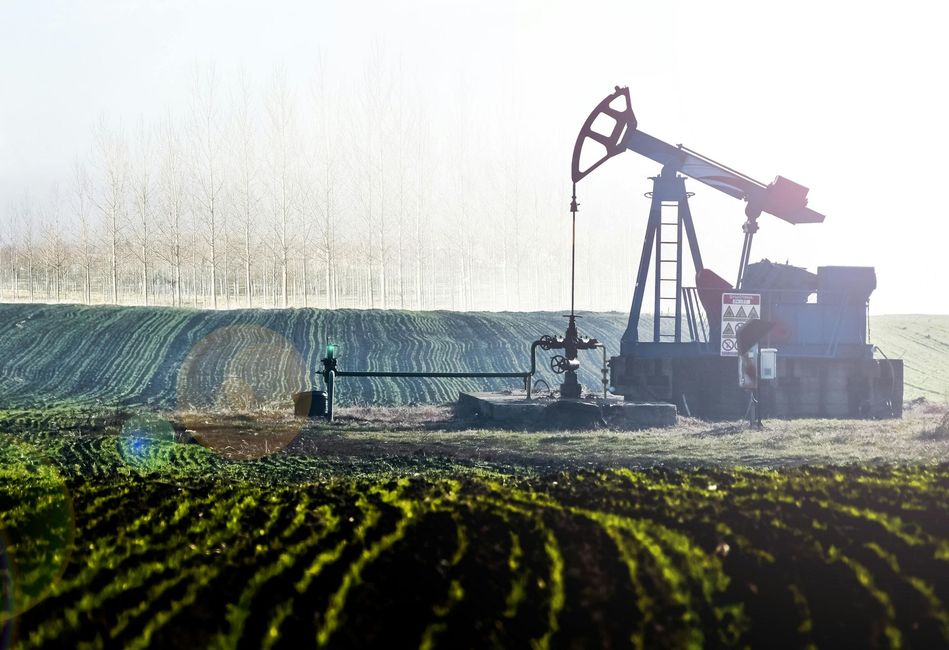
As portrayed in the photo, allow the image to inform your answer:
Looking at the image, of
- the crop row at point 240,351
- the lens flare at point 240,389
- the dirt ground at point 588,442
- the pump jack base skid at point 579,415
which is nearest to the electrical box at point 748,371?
the dirt ground at point 588,442

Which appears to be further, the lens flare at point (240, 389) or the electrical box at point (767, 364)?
the electrical box at point (767, 364)

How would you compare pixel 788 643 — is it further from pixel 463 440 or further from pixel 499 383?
pixel 499 383

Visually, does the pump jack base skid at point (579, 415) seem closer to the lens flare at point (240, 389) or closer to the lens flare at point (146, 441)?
the lens flare at point (240, 389)

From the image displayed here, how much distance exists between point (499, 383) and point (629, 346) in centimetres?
1028

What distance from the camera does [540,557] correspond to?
535cm

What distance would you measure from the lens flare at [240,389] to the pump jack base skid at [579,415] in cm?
394

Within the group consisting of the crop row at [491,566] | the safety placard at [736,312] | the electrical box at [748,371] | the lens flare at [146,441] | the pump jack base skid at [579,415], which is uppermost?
the safety placard at [736,312]

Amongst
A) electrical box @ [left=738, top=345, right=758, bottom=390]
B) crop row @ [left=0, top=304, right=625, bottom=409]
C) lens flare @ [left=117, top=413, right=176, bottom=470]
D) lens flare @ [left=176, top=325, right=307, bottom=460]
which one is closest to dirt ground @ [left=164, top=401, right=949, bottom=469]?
lens flare @ [left=176, top=325, right=307, bottom=460]

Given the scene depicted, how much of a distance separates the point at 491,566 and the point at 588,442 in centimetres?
1233

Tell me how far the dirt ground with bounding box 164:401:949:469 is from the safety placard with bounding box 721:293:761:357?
5.72 feet

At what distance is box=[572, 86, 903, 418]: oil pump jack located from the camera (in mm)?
23109

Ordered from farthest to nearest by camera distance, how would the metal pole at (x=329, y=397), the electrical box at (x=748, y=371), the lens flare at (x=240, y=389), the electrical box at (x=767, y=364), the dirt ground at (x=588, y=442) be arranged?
1. the metal pole at (x=329, y=397)
2. the electrical box at (x=767, y=364)
3. the electrical box at (x=748, y=371)
4. the lens flare at (x=240, y=389)
5. the dirt ground at (x=588, y=442)

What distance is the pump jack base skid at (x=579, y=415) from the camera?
20391 millimetres

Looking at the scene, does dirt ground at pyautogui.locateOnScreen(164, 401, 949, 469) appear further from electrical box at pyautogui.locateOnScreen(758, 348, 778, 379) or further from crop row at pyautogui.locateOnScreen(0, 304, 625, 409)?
crop row at pyautogui.locateOnScreen(0, 304, 625, 409)
